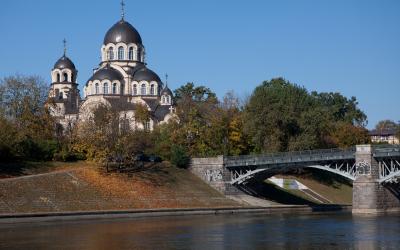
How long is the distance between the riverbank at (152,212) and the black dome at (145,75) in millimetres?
53427

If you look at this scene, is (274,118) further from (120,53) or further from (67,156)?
(120,53)

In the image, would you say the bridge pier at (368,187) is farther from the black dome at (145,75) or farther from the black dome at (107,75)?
the black dome at (145,75)

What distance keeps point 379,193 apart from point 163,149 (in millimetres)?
32262

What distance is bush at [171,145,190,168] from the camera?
86875mm

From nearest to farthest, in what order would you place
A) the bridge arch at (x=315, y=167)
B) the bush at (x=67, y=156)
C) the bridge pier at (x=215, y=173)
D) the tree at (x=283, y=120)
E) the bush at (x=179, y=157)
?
the bridge arch at (x=315, y=167) → the bush at (x=67, y=156) → the bridge pier at (x=215, y=173) → the bush at (x=179, y=157) → the tree at (x=283, y=120)

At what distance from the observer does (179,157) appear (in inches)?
3418

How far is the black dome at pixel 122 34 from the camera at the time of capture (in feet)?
415

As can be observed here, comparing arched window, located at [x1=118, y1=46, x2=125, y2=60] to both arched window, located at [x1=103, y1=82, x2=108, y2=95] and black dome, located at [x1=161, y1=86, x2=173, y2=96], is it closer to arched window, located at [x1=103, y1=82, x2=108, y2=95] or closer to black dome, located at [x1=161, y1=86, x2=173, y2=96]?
arched window, located at [x1=103, y1=82, x2=108, y2=95]

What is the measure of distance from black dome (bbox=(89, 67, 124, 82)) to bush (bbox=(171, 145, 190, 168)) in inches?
1591

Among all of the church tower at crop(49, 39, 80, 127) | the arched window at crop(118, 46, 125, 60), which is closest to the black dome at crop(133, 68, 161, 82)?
the arched window at crop(118, 46, 125, 60)

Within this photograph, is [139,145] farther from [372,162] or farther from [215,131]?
[372,162]

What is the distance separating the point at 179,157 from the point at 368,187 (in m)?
26.3

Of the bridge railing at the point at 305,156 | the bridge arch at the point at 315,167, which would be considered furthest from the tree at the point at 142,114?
the bridge arch at the point at 315,167

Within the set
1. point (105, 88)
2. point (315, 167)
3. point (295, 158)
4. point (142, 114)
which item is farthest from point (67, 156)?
point (105, 88)
